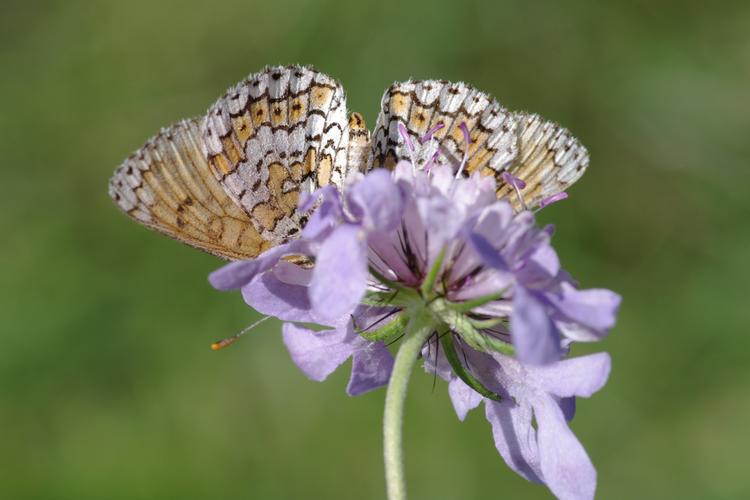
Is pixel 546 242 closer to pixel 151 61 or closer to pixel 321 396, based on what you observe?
pixel 321 396

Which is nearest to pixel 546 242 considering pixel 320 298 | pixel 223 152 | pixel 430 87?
pixel 320 298

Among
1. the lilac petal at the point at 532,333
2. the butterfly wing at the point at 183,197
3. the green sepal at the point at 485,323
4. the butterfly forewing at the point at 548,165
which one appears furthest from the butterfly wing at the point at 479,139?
the lilac petal at the point at 532,333

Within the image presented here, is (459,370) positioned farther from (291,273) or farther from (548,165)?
(548,165)

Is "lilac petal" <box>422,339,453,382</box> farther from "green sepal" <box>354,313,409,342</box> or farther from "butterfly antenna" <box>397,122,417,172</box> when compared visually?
"butterfly antenna" <box>397,122,417,172</box>

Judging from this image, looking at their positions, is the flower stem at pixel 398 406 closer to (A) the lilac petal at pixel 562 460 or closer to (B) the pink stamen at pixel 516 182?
(A) the lilac petal at pixel 562 460

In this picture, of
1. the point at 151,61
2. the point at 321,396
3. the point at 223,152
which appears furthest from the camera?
the point at 151,61

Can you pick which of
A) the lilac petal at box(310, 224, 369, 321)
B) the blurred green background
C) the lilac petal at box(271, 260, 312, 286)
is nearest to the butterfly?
Answer: the lilac petal at box(271, 260, 312, 286)
